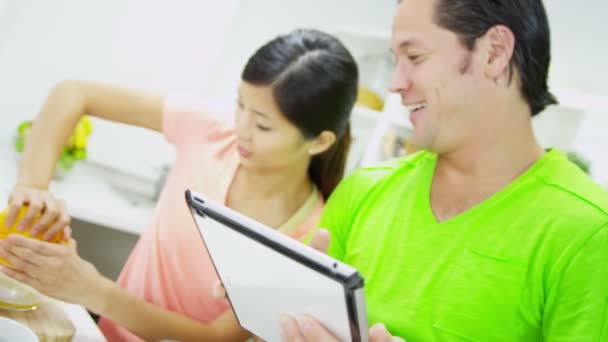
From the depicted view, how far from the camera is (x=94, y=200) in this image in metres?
1.83

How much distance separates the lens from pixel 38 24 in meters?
2.06

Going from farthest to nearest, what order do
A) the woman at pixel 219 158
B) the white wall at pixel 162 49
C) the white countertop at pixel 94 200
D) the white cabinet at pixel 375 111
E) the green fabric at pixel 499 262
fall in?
the white cabinet at pixel 375 111, the white wall at pixel 162 49, the white countertop at pixel 94 200, the woman at pixel 219 158, the green fabric at pixel 499 262

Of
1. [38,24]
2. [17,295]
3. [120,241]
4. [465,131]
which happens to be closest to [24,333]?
[17,295]

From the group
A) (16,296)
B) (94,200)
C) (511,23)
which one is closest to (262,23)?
(94,200)

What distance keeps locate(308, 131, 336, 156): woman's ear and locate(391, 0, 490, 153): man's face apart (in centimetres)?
38

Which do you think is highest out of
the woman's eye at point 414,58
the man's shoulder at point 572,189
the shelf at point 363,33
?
the woman's eye at point 414,58

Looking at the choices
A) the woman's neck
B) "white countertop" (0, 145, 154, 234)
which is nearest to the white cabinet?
"white countertop" (0, 145, 154, 234)

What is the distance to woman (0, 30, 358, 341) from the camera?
1.14m

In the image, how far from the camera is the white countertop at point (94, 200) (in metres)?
1.72

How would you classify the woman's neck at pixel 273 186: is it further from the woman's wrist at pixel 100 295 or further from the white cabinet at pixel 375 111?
the white cabinet at pixel 375 111

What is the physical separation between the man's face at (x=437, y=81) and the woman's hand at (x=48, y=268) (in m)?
0.56

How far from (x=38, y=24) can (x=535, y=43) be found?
1.78 metres

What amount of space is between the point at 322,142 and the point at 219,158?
229mm

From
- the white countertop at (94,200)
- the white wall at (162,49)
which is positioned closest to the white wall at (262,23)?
the white wall at (162,49)
